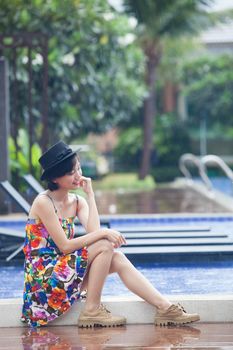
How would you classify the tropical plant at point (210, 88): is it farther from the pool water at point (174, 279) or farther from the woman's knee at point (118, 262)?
the woman's knee at point (118, 262)

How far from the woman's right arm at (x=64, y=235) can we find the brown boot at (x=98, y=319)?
1.42 feet

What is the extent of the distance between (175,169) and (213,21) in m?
5.13

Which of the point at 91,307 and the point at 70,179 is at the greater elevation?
the point at 70,179

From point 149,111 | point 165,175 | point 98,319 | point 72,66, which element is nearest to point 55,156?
point 98,319

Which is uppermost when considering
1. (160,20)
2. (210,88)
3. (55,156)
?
(55,156)

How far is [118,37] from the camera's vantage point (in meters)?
19.1

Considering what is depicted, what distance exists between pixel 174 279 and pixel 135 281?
7.24 feet

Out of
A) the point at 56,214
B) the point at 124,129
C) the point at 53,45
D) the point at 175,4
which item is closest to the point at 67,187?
the point at 56,214

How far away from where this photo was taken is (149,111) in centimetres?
2780

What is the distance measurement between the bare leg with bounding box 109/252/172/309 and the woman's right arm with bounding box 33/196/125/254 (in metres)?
0.13

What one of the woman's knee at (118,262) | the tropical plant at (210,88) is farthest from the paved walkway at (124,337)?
the tropical plant at (210,88)

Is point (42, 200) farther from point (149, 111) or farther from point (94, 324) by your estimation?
point (149, 111)

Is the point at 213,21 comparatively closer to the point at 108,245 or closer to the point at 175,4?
the point at 175,4

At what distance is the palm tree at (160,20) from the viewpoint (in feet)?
86.5
